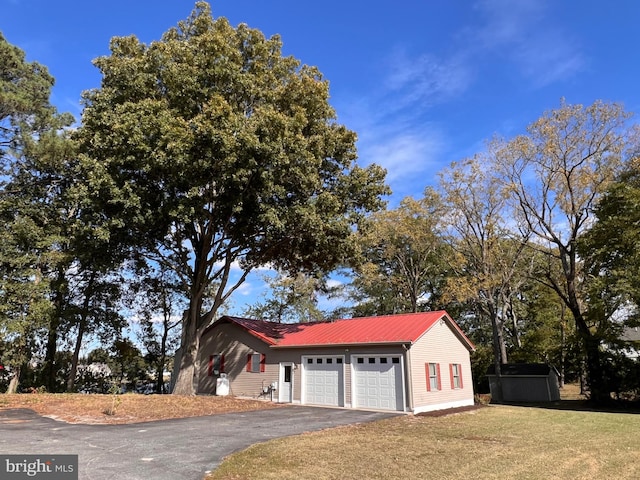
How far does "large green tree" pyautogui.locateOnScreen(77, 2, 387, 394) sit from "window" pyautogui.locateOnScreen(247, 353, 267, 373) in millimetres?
3220

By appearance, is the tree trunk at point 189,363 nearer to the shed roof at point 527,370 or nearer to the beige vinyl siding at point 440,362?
the beige vinyl siding at point 440,362

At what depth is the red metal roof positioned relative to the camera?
61.5 ft

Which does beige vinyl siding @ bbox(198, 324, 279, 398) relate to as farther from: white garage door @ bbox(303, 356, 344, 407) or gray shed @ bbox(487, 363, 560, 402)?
gray shed @ bbox(487, 363, 560, 402)

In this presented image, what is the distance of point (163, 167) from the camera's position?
16219 mm

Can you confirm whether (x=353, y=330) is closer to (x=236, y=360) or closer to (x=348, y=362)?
(x=348, y=362)

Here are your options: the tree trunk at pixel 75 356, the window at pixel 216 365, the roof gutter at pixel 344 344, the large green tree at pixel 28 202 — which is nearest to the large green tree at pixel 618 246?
the roof gutter at pixel 344 344

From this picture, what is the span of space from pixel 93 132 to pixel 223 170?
6.47 m

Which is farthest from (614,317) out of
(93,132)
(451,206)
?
(93,132)

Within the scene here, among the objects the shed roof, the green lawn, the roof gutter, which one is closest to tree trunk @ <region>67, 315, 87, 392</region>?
the roof gutter

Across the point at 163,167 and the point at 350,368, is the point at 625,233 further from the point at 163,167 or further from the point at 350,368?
the point at 163,167

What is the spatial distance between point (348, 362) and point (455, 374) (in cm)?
607

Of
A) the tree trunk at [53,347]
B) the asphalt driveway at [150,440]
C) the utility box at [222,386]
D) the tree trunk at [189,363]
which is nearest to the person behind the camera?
the asphalt driveway at [150,440]

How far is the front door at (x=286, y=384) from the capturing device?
20812 millimetres

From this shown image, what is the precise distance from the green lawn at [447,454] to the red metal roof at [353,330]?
5281 mm
